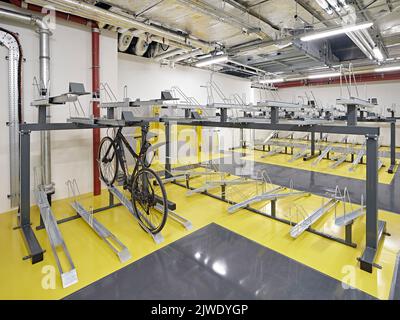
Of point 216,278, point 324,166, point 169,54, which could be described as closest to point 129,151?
point 216,278

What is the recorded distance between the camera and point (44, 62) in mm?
3615

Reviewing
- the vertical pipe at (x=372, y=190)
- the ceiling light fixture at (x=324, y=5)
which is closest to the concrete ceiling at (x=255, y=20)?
the ceiling light fixture at (x=324, y=5)

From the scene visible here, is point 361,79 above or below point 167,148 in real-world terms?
above

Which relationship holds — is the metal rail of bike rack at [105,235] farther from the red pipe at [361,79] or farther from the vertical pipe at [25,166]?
the red pipe at [361,79]

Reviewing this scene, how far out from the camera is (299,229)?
2.81 m

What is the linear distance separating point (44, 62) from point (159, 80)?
3602 millimetres

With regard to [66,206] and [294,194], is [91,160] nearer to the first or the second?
[66,206]

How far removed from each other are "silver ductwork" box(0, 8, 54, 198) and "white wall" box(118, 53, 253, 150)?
2.45 m

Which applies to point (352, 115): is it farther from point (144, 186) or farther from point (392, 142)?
point (392, 142)

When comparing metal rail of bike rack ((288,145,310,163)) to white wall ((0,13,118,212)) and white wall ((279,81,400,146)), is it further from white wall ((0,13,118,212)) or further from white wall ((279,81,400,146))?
white wall ((0,13,118,212))

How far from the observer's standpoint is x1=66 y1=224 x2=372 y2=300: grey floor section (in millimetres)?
1913

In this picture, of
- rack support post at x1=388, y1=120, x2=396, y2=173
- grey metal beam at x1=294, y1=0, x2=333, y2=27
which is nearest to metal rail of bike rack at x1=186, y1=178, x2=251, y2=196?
grey metal beam at x1=294, y1=0, x2=333, y2=27

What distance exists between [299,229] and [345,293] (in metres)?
0.93
